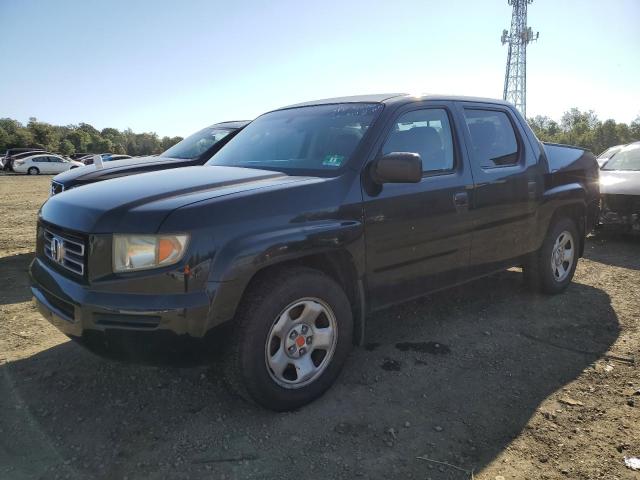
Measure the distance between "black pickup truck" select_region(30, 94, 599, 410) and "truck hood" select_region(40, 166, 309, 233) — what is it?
1 centimetres

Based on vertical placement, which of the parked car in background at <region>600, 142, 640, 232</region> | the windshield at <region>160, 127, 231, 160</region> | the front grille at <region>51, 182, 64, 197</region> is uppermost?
the windshield at <region>160, 127, 231, 160</region>

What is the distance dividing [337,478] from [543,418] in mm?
1319

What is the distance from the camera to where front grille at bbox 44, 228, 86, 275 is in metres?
2.48

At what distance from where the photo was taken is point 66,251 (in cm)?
260

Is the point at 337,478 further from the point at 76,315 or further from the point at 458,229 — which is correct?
the point at 458,229

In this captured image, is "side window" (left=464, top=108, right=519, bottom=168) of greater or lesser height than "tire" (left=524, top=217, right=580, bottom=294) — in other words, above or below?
above

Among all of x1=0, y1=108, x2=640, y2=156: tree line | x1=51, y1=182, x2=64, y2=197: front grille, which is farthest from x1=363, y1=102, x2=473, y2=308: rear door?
x1=0, y1=108, x2=640, y2=156: tree line

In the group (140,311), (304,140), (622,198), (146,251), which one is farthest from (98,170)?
(622,198)

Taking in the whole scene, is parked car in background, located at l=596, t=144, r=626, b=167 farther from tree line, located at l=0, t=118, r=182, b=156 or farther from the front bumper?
tree line, located at l=0, t=118, r=182, b=156

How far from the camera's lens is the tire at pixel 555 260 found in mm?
4625

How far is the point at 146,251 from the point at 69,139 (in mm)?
96073

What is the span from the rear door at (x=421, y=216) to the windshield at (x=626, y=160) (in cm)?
590

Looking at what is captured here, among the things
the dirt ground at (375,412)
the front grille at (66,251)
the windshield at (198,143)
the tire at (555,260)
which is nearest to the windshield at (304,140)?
the front grille at (66,251)

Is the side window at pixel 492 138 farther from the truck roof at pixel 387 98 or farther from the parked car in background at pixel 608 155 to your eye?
the parked car in background at pixel 608 155
